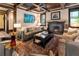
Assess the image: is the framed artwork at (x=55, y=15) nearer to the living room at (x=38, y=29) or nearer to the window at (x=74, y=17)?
the living room at (x=38, y=29)

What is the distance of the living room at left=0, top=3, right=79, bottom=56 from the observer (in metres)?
2.09

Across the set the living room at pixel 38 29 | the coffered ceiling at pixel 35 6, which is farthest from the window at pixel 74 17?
the coffered ceiling at pixel 35 6

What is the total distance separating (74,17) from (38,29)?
57 centimetres

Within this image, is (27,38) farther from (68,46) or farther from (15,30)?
(68,46)

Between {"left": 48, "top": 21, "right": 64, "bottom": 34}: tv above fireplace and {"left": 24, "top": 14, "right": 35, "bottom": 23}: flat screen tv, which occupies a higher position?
{"left": 24, "top": 14, "right": 35, "bottom": 23}: flat screen tv

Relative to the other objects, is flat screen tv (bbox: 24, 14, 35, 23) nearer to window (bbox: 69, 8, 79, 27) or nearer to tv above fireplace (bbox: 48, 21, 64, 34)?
tv above fireplace (bbox: 48, 21, 64, 34)

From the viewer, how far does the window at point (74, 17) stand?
6.81 feet

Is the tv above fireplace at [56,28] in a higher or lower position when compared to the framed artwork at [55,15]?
lower

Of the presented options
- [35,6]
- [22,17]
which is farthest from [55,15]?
[22,17]

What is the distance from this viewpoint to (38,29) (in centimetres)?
215

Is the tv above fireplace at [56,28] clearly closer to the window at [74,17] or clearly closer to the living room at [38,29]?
the living room at [38,29]

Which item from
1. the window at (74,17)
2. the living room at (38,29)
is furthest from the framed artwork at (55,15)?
the window at (74,17)

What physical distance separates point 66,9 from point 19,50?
0.94 metres

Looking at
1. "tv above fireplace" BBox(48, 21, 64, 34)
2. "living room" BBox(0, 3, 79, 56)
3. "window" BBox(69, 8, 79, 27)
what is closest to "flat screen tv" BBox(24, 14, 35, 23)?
"living room" BBox(0, 3, 79, 56)
